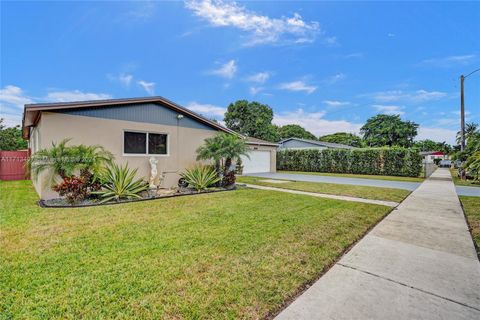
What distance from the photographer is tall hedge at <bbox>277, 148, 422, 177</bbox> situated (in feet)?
59.6

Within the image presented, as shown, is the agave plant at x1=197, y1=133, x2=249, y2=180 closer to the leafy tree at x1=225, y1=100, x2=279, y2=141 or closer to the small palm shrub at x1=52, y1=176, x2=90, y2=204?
the small palm shrub at x1=52, y1=176, x2=90, y2=204

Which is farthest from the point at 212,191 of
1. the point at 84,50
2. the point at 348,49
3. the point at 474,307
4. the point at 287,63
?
the point at 348,49

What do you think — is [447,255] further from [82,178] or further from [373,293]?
[82,178]

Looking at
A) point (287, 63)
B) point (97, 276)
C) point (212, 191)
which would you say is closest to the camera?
point (97, 276)

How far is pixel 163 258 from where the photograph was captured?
326cm

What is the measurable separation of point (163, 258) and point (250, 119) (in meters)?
34.0

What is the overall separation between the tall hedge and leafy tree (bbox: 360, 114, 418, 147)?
2796 centimetres

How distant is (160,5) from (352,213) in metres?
12.0

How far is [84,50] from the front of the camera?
1224 centimetres

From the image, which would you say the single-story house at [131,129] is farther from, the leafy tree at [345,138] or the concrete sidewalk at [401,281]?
the leafy tree at [345,138]

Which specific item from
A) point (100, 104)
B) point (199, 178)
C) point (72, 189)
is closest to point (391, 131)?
point (199, 178)

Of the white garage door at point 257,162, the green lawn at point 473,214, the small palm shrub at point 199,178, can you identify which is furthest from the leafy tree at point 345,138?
the small palm shrub at point 199,178

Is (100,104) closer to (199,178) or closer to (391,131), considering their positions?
(199,178)

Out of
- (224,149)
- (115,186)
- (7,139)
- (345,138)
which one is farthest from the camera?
(345,138)
